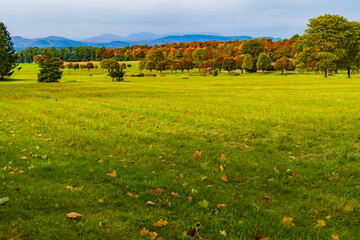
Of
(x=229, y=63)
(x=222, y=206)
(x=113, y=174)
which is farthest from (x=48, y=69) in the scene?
(x=229, y=63)

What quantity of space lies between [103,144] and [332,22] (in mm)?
58089

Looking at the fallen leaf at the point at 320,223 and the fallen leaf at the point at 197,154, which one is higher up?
the fallen leaf at the point at 197,154

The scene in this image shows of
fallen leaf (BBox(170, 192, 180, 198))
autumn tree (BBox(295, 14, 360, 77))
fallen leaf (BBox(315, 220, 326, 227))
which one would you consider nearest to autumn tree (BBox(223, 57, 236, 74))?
autumn tree (BBox(295, 14, 360, 77))

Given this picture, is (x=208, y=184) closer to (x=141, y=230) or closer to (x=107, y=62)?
(x=141, y=230)

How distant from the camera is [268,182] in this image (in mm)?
5812

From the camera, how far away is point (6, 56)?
51.8 meters

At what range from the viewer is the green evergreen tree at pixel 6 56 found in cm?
5077

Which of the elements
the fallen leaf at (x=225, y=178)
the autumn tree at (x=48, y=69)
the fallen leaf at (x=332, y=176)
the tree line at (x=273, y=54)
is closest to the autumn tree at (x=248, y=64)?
the tree line at (x=273, y=54)

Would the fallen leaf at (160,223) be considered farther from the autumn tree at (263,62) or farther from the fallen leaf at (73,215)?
the autumn tree at (263,62)

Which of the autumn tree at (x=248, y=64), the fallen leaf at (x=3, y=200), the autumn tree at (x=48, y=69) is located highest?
the autumn tree at (x=248, y=64)

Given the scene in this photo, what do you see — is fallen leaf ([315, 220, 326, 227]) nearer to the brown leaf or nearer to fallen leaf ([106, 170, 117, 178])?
the brown leaf

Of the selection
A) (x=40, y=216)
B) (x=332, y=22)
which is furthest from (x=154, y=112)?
(x=332, y=22)

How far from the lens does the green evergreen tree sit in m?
50.8

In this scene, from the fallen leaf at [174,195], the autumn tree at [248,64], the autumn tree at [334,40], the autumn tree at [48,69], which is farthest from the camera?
the autumn tree at [248,64]
